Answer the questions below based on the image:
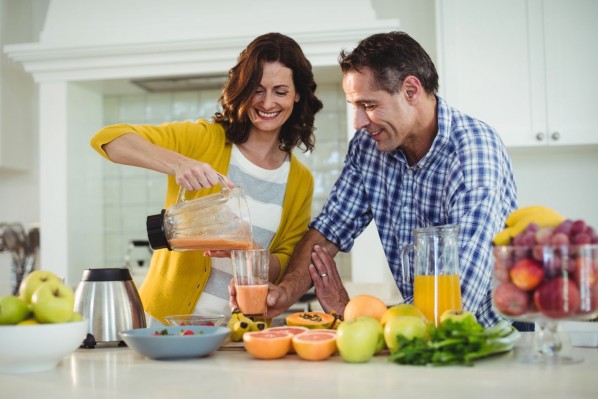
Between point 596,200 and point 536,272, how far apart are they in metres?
2.72

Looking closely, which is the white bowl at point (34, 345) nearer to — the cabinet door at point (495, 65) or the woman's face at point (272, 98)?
the woman's face at point (272, 98)

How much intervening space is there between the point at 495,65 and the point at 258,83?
5.59 feet

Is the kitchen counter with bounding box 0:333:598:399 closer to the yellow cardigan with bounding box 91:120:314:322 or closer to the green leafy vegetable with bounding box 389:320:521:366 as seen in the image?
the green leafy vegetable with bounding box 389:320:521:366

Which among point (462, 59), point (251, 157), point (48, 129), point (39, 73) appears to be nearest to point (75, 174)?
point (48, 129)

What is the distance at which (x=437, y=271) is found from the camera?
1344 millimetres

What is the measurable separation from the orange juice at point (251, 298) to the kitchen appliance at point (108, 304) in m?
0.25

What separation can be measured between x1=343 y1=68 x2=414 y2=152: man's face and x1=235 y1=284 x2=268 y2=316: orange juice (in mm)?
532

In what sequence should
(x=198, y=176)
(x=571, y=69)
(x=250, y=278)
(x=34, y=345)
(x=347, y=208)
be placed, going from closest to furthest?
(x=34, y=345)
(x=250, y=278)
(x=198, y=176)
(x=347, y=208)
(x=571, y=69)

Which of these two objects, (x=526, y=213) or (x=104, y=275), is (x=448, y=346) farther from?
(x=104, y=275)

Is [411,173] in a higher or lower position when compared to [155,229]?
higher

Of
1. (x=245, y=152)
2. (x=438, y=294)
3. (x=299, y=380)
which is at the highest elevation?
(x=245, y=152)

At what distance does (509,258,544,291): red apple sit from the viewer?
3.55ft

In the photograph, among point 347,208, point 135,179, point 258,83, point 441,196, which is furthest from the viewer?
point 135,179

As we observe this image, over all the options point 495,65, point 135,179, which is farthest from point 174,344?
point 135,179
